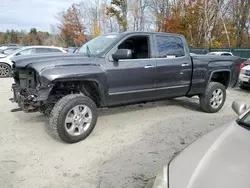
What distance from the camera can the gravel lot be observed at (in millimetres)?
3033

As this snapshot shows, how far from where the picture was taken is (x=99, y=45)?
4742 millimetres

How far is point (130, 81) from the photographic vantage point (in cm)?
455

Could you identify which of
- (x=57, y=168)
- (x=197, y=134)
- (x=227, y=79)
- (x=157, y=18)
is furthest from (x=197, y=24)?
(x=57, y=168)

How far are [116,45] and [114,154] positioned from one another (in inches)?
76.8

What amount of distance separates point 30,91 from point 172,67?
286 cm

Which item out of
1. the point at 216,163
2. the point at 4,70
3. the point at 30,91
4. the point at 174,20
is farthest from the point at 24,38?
the point at 216,163

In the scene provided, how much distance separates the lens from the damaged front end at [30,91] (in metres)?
3.68

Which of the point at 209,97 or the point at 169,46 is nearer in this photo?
the point at 169,46

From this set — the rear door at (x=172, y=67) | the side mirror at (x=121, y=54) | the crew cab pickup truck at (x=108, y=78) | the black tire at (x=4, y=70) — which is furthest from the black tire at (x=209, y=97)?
the black tire at (x=4, y=70)

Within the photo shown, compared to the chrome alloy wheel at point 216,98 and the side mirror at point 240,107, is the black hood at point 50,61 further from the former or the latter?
the chrome alloy wheel at point 216,98

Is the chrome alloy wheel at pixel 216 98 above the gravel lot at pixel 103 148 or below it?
above

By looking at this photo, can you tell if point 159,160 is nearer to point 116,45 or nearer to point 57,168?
point 57,168

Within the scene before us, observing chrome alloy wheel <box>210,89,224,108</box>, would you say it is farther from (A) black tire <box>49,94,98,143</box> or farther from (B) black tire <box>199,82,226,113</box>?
(A) black tire <box>49,94,98,143</box>

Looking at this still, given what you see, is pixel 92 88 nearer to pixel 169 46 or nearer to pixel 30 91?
pixel 30 91
